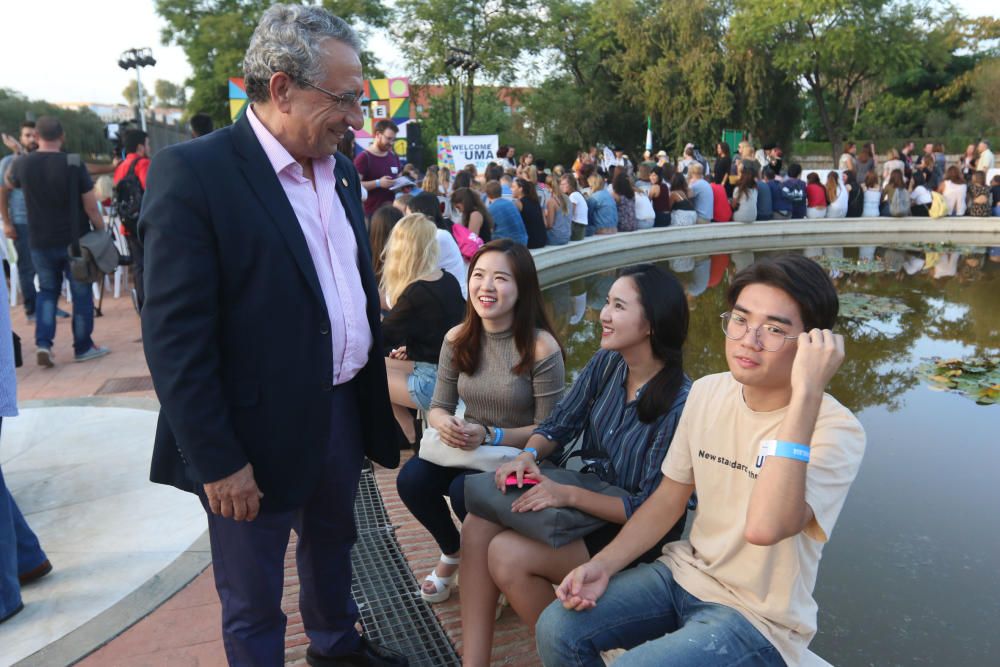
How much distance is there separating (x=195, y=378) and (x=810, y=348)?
4.72 ft

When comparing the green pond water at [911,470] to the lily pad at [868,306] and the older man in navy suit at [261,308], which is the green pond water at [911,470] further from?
the older man in navy suit at [261,308]

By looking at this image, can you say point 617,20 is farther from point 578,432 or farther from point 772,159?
point 578,432

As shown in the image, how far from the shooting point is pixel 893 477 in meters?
4.02

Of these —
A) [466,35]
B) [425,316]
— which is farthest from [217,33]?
[425,316]

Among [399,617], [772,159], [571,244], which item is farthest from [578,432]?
[772,159]

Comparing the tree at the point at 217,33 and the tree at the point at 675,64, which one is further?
the tree at the point at 217,33

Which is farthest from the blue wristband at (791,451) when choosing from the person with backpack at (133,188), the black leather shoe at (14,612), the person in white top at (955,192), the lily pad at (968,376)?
the person in white top at (955,192)

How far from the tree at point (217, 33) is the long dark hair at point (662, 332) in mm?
32085

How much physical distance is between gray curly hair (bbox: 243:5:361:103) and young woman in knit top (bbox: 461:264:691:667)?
121 centimetres

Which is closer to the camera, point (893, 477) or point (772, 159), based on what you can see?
point (893, 477)

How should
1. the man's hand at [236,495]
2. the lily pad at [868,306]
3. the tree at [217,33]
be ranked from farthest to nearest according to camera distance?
the tree at [217,33]
the lily pad at [868,306]
the man's hand at [236,495]

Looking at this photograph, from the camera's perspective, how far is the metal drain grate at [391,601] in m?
2.50

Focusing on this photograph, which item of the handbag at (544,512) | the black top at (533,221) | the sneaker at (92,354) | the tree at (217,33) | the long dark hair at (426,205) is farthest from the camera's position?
the tree at (217,33)

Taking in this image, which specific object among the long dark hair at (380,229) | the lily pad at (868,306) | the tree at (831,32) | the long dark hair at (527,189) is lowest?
the lily pad at (868,306)
